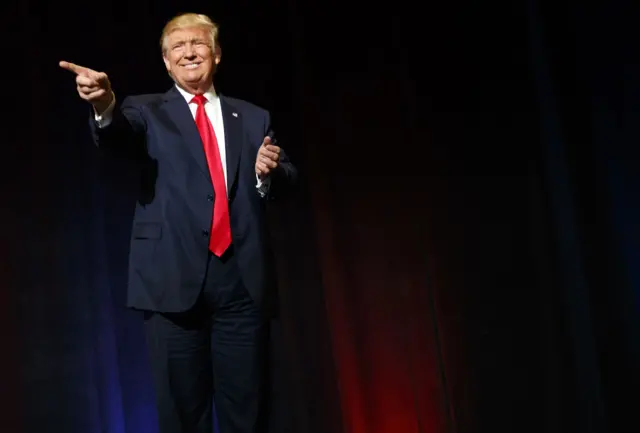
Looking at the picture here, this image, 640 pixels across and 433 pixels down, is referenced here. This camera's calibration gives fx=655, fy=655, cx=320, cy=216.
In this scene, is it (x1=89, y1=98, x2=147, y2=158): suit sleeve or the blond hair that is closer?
(x1=89, y1=98, x2=147, y2=158): suit sleeve

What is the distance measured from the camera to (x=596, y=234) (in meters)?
2.06

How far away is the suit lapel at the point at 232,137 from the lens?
1423 millimetres

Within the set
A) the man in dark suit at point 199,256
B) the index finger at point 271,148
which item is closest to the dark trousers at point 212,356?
the man in dark suit at point 199,256

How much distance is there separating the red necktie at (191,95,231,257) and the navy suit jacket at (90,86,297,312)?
0.02 metres

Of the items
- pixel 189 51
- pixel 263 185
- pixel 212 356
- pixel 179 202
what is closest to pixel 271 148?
pixel 263 185

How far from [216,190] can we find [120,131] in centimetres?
23

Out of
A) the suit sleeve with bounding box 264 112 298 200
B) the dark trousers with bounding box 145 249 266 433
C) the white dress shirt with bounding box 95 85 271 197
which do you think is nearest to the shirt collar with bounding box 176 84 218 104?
the white dress shirt with bounding box 95 85 271 197

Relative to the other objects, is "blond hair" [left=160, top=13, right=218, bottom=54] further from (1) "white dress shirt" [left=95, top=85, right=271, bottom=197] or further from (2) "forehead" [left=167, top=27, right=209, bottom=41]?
(1) "white dress shirt" [left=95, top=85, right=271, bottom=197]

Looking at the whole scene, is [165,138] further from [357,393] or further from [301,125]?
[357,393]

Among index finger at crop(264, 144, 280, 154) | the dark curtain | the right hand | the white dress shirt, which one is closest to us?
the right hand

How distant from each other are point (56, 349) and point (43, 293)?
0.54ft

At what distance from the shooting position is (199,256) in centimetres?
136

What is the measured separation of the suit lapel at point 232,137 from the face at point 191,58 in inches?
2.8

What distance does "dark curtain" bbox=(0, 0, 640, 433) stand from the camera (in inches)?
75.8
